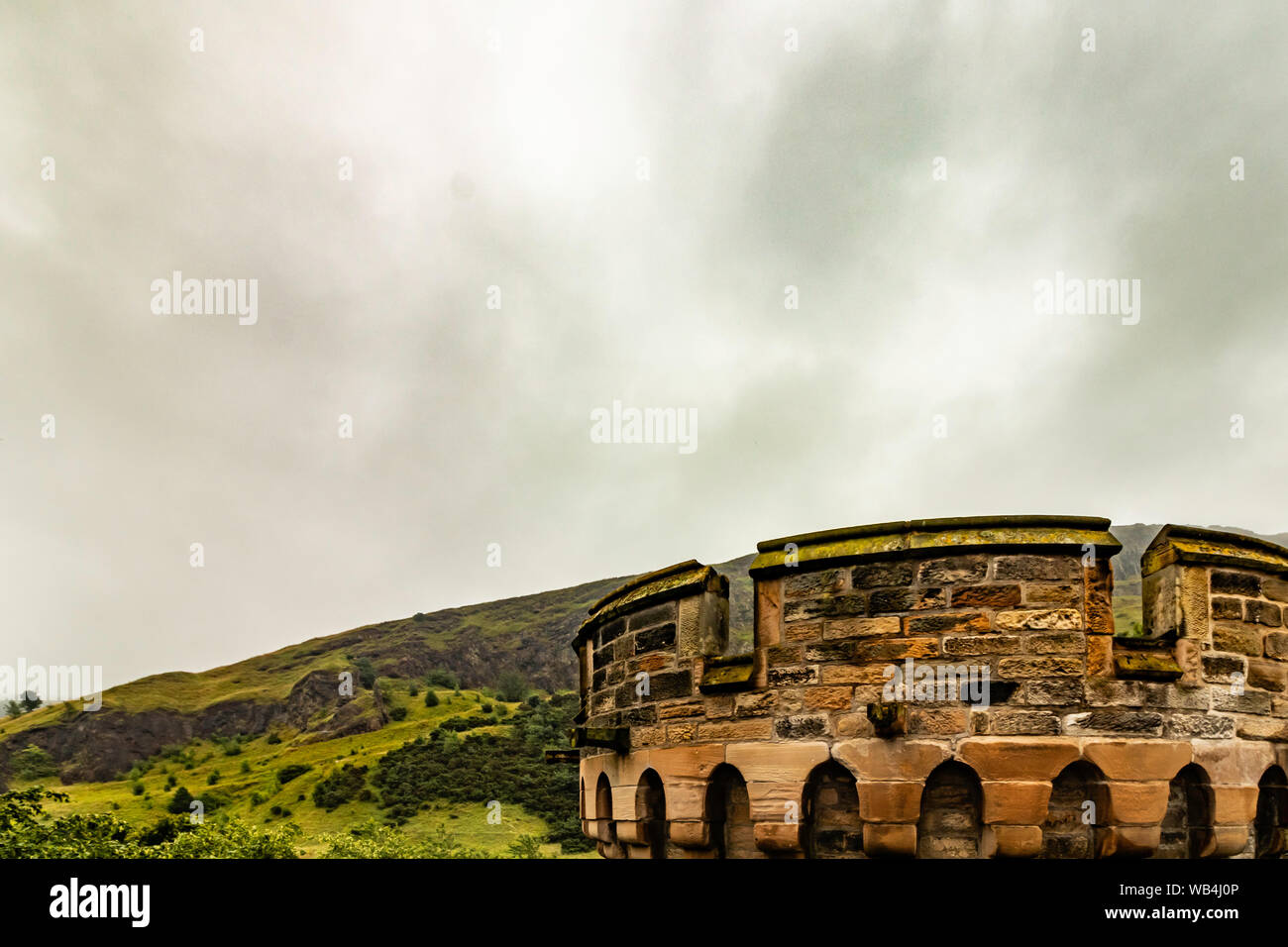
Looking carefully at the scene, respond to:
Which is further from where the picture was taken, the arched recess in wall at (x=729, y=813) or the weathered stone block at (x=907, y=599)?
the arched recess in wall at (x=729, y=813)

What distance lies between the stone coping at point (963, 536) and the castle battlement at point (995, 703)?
1 centimetres

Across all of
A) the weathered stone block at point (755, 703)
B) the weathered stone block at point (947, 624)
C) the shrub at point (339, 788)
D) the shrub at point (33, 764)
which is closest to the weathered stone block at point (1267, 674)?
the weathered stone block at point (947, 624)

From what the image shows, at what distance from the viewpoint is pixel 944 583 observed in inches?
221

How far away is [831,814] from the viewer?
227 inches

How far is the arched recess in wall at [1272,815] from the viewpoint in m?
5.93

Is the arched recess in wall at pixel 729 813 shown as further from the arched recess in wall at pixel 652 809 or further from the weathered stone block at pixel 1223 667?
the weathered stone block at pixel 1223 667

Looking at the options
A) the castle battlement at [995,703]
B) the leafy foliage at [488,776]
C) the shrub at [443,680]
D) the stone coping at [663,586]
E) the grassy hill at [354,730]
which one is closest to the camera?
the castle battlement at [995,703]

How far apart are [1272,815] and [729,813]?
156 inches

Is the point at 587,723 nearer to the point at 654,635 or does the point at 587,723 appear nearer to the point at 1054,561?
the point at 654,635

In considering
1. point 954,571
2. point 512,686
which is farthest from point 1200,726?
point 512,686

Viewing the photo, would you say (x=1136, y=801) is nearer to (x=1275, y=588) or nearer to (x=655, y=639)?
(x=1275, y=588)

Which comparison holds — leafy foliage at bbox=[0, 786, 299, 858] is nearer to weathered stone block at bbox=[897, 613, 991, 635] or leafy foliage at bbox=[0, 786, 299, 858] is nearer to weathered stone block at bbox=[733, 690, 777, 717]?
weathered stone block at bbox=[733, 690, 777, 717]

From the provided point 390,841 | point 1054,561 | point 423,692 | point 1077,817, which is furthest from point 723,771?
point 423,692
